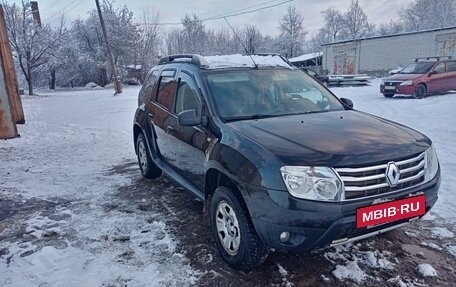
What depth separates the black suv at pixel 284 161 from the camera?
2.52 metres

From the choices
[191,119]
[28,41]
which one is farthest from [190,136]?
[28,41]

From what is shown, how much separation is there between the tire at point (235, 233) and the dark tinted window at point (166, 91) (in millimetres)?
1697

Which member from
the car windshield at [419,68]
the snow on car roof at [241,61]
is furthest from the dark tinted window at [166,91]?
the car windshield at [419,68]

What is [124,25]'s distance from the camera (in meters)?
41.5

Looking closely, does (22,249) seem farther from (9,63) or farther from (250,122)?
(9,63)

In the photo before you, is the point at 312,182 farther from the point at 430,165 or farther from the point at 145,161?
the point at 145,161

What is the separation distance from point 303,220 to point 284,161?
415mm

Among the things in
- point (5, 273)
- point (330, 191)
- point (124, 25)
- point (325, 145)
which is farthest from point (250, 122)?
point (124, 25)

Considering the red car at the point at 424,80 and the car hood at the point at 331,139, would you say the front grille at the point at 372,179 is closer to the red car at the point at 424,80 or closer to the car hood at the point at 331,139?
the car hood at the point at 331,139

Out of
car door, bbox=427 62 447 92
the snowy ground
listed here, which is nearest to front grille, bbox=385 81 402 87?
car door, bbox=427 62 447 92

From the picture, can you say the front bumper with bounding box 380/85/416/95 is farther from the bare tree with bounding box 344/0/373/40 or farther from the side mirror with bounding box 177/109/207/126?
the bare tree with bounding box 344/0/373/40

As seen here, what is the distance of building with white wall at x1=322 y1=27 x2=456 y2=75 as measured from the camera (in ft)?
90.2

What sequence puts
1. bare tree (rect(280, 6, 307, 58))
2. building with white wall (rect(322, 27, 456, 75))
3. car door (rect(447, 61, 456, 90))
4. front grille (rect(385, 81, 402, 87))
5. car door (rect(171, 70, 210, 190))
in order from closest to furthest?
1. car door (rect(171, 70, 210, 190))
2. front grille (rect(385, 81, 402, 87))
3. car door (rect(447, 61, 456, 90))
4. building with white wall (rect(322, 27, 456, 75))
5. bare tree (rect(280, 6, 307, 58))

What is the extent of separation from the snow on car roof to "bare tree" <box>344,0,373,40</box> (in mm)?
68064
